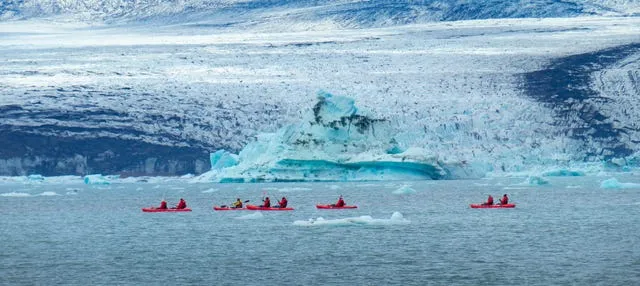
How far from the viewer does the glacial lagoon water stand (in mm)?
23875

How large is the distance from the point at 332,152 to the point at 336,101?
217cm

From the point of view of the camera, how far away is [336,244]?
29312 mm

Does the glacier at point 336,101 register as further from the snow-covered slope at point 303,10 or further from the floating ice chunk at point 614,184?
the floating ice chunk at point 614,184

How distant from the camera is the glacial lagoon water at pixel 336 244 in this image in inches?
940

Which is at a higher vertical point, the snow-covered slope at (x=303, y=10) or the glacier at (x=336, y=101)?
the snow-covered slope at (x=303, y=10)

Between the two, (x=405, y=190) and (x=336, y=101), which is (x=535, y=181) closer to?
(x=336, y=101)

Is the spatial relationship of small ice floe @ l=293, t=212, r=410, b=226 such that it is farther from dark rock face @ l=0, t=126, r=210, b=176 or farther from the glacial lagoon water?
dark rock face @ l=0, t=126, r=210, b=176

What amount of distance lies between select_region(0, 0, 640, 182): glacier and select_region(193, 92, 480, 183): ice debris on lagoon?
7cm

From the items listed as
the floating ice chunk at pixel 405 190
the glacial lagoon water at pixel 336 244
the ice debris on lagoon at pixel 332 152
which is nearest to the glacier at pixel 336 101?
the ice debris on lagoon at pixel 332 152

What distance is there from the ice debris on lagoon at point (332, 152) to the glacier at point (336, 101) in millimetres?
66

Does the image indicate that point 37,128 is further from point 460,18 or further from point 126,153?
point 460,18

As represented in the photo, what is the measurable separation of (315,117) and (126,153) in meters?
26.1

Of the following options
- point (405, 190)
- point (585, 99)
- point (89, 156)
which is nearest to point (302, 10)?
point (585, 99)

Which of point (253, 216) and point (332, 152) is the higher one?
point (332, 152)
